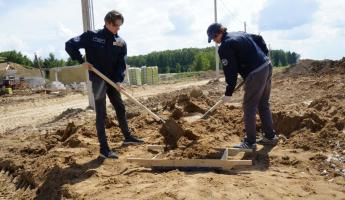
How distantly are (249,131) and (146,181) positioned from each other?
184cm

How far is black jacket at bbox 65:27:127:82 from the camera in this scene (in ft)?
20.8

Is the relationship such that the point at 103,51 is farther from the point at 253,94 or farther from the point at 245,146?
the point at 245,146

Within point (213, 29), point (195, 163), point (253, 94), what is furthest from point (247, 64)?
point (195, 163)

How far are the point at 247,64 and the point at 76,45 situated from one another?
2336 millimetres

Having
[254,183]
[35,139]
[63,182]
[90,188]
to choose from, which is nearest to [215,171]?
[254,183]

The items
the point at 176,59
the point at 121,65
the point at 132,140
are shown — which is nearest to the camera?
A: the point at 121,65

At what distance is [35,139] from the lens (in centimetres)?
898

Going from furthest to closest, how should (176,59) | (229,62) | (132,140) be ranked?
1. (176,59)
2. (132,140)
3. (229,62)

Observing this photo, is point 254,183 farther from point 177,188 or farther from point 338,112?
point 338,112

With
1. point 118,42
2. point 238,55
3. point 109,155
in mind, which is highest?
point 118,42

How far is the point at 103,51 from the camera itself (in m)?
6.49

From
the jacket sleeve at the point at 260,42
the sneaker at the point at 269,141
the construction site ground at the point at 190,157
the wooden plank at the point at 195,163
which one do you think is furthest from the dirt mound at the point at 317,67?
the wooden plank at the point at 195,163

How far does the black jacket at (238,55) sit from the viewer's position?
237 inches

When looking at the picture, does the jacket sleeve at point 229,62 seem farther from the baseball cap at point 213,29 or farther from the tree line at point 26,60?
the tree line at point 26,60
